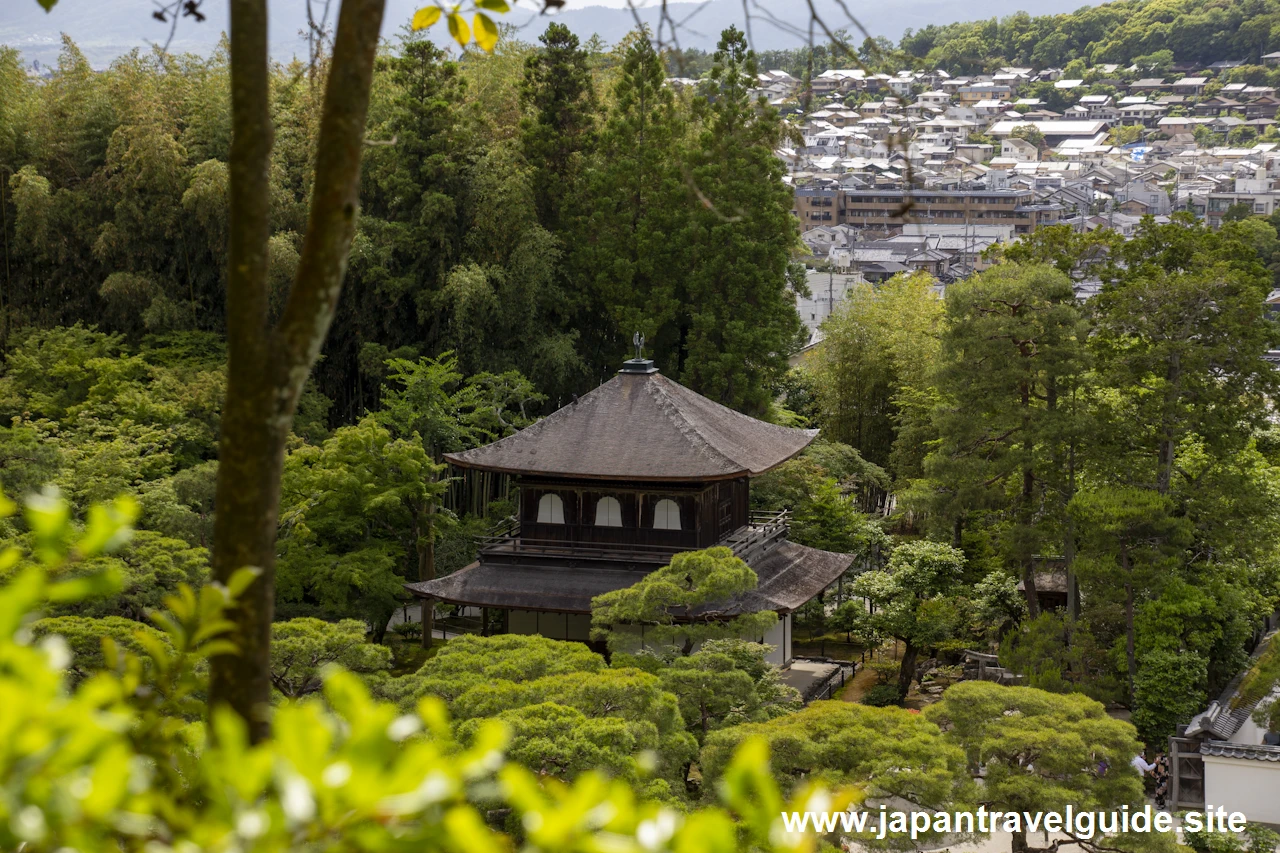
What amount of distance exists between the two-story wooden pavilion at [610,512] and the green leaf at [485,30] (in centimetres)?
1319

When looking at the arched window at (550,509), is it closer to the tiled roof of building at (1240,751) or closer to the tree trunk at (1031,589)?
the tree trunk at (1031,589)

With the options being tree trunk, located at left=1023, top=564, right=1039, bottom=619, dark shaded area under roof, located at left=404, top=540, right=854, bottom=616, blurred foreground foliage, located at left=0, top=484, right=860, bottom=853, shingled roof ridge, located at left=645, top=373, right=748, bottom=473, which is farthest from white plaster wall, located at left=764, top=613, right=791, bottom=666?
blurred foreground foliage, located at left=0, top=484, right=860, bottom=853

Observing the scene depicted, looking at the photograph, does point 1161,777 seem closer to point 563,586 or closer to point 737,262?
point 563,586

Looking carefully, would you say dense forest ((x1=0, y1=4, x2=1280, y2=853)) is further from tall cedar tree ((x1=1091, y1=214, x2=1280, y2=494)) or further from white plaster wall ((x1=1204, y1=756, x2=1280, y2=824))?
white plaster wall ((x1=1204, y1=756, x2=1280, y2=824))

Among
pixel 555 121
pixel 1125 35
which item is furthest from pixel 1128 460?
pixel 1125 35

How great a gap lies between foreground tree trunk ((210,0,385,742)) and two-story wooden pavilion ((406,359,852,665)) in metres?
13.1

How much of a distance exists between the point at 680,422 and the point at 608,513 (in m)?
1.45

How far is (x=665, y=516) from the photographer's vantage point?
16.4 metres

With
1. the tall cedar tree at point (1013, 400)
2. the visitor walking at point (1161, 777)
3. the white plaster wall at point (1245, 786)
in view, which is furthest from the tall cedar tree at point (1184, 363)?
the white plaster wall at point (1245, 786)

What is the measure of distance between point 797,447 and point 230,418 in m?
16.2

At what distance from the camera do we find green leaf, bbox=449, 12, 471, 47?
8.28 ft

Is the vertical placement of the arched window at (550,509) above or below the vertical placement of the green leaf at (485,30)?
below

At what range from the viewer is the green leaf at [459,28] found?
2.52 metres

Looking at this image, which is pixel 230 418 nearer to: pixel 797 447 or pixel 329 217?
pixel 329 217
